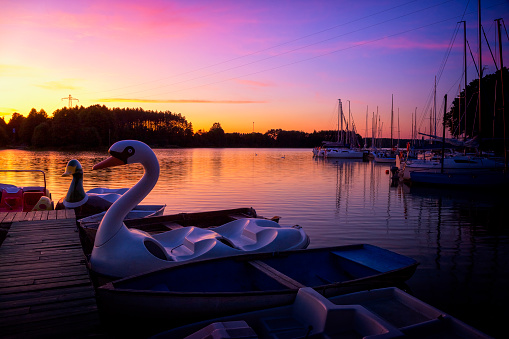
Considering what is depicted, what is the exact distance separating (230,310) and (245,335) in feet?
5.00

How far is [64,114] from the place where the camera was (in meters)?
111

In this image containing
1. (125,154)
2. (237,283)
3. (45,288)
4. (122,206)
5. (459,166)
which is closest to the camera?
(45,288)

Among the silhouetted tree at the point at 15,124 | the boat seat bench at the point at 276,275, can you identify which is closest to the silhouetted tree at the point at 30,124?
the silhouetted tree at the point at 15,124

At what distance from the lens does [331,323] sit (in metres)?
4.29

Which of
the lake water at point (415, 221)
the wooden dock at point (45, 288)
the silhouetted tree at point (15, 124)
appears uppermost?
the silhouetted tree at point (15, 124)

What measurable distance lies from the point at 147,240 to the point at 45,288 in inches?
86.5

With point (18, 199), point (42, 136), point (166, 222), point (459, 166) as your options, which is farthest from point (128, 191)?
point (42, 136)

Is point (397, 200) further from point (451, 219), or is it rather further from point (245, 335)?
point (245, 335)

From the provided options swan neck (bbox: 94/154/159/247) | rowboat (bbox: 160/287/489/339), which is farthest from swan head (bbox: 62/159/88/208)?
rowboat (bbox: 160/287/489/339)

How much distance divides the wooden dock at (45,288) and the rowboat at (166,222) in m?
1.54

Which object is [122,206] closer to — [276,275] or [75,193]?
[276,275]

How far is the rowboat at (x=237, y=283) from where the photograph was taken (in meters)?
5.00

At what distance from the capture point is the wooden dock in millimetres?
3900

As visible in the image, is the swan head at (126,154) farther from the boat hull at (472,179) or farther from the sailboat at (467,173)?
the boat hull at (472,179)
